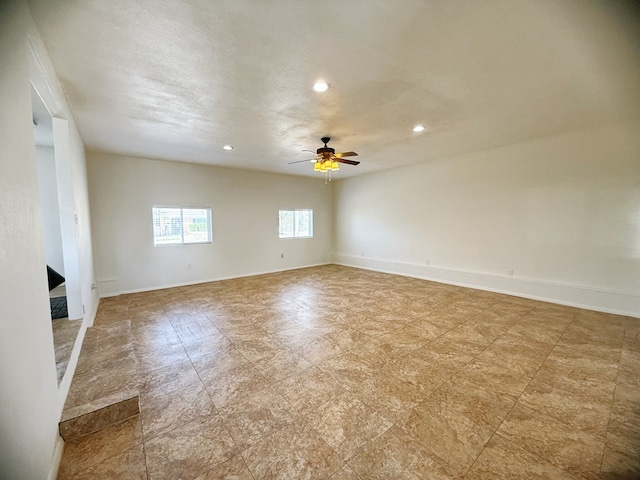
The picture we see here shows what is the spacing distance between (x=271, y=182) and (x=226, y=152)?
7.32ft

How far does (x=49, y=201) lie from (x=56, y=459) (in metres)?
4.50

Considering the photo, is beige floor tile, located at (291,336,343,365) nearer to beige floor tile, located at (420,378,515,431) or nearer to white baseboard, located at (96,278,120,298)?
beige floor tile, located at (420,378,515,431)

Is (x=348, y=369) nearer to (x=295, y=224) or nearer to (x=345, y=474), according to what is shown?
(x=345, y=474)

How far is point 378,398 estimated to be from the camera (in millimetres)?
2068

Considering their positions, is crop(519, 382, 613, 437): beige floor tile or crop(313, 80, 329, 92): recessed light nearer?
crop(519, 382, 613, 437): beige floor tile

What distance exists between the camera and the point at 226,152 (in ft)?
16.2

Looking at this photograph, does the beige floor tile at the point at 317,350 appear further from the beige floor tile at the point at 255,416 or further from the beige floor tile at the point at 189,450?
the beige floor tile at the point at 189,450

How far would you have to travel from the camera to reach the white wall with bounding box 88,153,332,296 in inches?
196

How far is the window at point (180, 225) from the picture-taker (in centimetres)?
557

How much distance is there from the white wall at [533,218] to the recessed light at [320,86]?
13.6ft

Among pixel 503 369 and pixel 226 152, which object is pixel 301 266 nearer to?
pixel 226 152

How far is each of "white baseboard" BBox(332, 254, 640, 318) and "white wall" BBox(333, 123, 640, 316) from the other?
15mm

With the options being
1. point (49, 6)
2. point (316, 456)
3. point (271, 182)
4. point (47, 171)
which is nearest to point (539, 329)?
point (316, 456)

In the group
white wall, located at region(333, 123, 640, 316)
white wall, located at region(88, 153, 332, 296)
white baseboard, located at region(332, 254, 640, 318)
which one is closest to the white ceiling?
white wall, located at region(333, 123, 640, 316)
